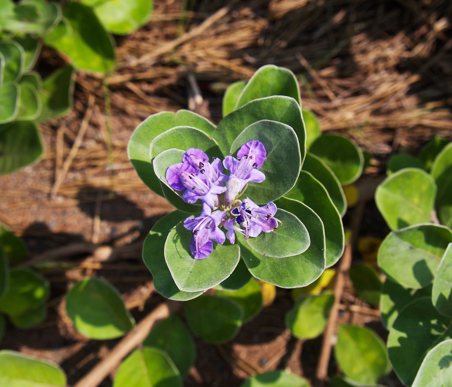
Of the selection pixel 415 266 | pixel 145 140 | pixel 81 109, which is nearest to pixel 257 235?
pixel 145 140

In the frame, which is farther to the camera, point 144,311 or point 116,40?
point 116,40

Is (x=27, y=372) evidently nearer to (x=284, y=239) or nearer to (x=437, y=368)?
(x=284, y=239)

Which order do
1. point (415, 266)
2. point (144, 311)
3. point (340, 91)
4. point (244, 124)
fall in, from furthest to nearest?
1. point (340, 91)
2. point (144, 311)
3. point (415, 266)
4. point (244, 124)

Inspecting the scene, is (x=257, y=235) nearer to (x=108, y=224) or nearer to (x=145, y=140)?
(x=145, y=140)

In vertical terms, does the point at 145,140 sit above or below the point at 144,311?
above

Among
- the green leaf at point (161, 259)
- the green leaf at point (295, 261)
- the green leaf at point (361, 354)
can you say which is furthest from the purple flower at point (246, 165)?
the green leaf at point (361, 354)

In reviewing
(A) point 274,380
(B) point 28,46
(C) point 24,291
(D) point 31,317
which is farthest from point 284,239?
(B) point 28,46

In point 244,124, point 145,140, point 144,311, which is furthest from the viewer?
point 144,311
